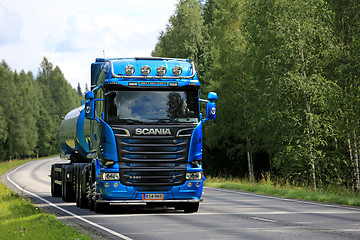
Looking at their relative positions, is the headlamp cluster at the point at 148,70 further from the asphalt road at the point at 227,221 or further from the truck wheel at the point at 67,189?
the truck wheel at the point at 67,189

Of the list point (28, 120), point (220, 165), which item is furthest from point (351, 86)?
point (28, 120)

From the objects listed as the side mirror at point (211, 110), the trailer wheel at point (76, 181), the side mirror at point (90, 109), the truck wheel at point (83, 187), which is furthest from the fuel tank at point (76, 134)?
the side mirror at point (211, 110)

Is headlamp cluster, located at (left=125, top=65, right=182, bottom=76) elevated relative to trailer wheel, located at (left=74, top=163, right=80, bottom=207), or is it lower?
elevated

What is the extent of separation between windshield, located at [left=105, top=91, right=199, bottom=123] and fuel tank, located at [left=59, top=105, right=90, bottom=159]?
13.5ft

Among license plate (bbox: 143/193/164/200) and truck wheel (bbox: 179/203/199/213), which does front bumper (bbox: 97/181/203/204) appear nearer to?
license plate (bbox: 143/193/164/200)

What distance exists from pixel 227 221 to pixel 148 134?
9.58 ft

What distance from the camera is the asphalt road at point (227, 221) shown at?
39.0ft

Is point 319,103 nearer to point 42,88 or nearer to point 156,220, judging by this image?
point 156,220

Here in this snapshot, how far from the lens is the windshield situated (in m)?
15.7

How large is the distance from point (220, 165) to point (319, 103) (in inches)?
940

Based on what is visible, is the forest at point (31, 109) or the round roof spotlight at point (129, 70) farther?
the forest at point (31, 109)

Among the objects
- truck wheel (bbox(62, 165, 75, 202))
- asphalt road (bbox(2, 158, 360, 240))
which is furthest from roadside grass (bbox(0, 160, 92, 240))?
truck wheel (bbox(62, 165, 75, 202))

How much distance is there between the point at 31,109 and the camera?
10888cm

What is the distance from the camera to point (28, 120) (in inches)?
4188
